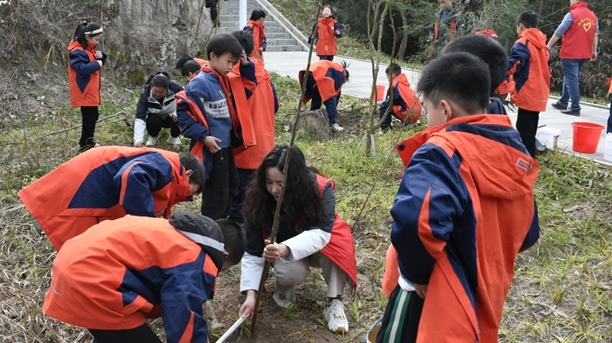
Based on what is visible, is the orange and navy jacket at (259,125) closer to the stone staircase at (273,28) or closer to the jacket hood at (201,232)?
the jacket hood at (201,232)

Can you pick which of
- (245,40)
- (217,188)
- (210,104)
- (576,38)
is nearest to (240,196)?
(217,188)

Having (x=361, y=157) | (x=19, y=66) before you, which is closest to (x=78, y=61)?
(x=19, y=66)

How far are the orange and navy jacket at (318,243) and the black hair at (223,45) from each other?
Result: 4.05 feet

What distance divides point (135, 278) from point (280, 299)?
1.41 meters

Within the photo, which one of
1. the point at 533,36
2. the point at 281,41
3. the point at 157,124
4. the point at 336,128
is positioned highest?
the point at 533,36

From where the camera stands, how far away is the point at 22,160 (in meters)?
5.30

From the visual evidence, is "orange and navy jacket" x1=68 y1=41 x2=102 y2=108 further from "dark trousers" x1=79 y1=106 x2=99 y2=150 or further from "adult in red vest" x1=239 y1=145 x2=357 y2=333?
"adult in red vest" x1=239 y1=145 x2=357 y2=333

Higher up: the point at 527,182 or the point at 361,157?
the point at 527,182

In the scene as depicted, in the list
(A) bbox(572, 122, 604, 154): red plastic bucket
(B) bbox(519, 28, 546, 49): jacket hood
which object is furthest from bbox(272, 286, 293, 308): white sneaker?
(A) bbox(572, 122, 604, 154): red plastic bucket

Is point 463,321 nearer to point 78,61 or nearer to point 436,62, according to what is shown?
point 436,62

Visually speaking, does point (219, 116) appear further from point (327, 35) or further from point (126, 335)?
point (327, 35)

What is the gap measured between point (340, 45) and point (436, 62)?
15.6 metres

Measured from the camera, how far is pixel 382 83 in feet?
36.1

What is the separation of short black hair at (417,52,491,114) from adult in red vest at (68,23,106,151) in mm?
4825
